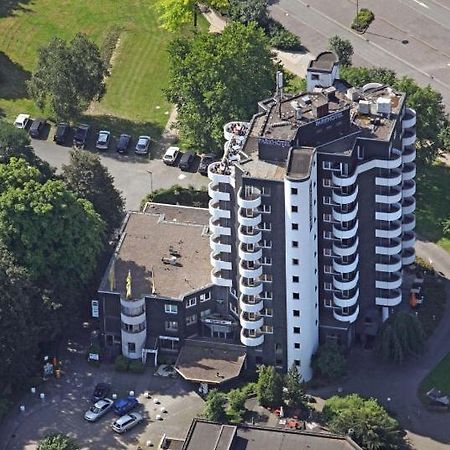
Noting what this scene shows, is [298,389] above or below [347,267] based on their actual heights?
below

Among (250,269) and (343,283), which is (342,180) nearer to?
(343,283)

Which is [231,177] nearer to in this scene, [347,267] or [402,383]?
[347,267]

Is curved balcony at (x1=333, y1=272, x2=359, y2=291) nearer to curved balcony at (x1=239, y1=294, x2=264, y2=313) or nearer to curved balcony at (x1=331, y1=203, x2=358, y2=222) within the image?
curved balcony at (x1=331, y1=203, x2=358, y2=222)

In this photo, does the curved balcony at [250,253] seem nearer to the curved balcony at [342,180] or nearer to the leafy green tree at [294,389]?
the curved balcony at [342,180]

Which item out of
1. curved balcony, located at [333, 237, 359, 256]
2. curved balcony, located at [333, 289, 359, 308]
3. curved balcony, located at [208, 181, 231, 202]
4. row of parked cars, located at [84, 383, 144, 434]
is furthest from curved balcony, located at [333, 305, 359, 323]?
row of parked cars, located at [84, 383, 144, 434]

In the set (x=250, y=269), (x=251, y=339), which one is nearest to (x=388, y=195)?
(x=250, y=269)

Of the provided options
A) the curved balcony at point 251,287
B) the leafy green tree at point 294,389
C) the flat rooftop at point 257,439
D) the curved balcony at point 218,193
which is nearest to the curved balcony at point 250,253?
the curved balcony at point 251,287

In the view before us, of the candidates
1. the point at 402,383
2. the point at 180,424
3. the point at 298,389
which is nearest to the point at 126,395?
the point at 180,424
